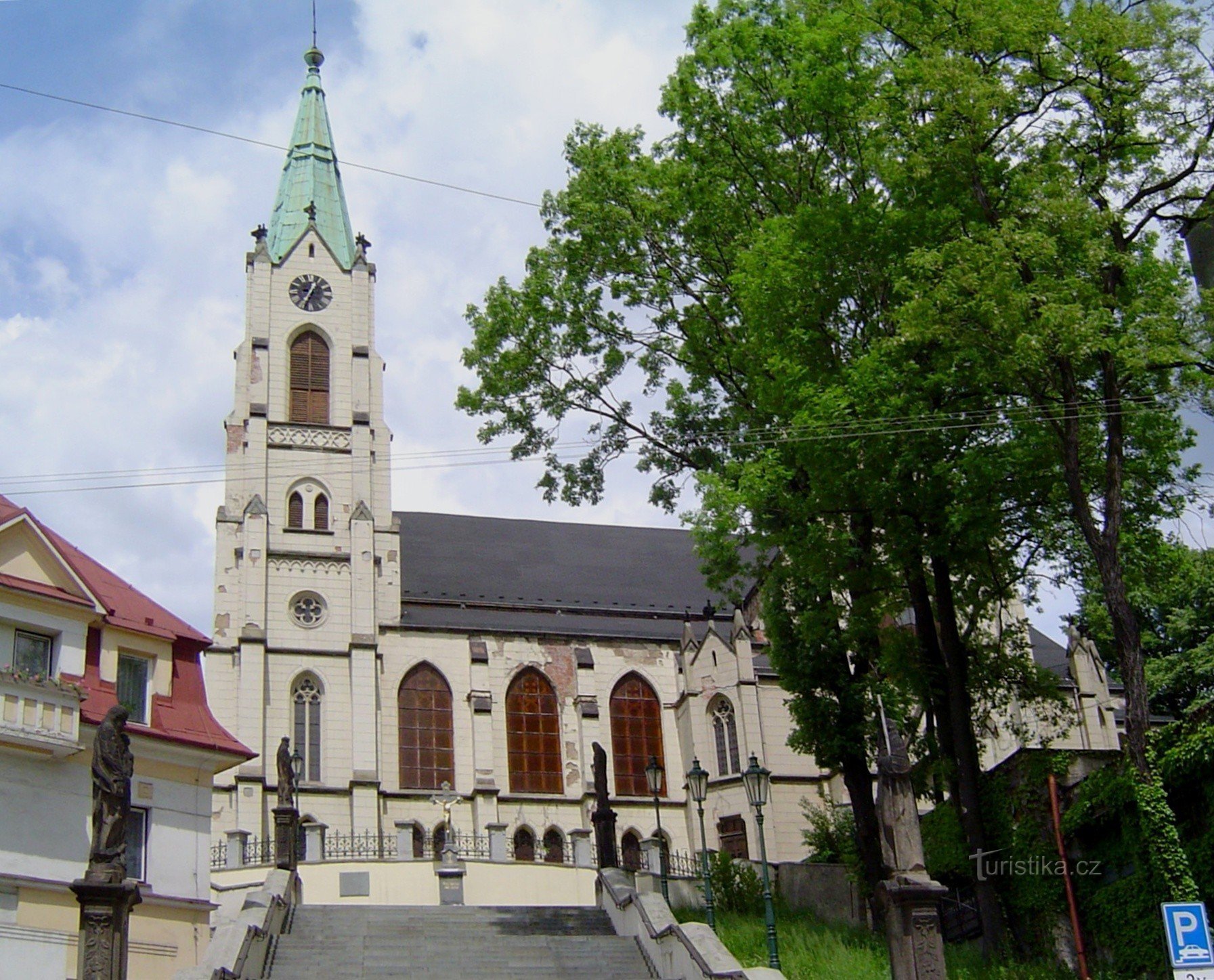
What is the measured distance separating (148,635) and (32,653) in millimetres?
2214

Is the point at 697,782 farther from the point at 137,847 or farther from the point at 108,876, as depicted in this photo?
the point at 108,876

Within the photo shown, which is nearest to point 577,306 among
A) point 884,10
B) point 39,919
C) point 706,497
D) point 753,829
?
Result: point 706,497

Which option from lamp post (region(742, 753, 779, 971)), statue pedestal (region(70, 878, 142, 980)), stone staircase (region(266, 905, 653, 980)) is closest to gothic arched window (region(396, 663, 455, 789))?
stone staircase (region(266, 905, 653, 980))

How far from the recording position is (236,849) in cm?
2869

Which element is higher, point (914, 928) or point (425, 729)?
point (425, 729)

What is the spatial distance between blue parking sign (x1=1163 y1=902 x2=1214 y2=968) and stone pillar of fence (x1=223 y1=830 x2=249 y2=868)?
71.1 ft

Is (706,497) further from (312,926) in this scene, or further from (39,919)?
(39,919)

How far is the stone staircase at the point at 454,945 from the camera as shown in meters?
17.7

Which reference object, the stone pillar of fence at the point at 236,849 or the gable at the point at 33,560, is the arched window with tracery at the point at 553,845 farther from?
the gable at the point at 33,560

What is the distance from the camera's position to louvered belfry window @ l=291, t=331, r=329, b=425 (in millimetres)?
41344

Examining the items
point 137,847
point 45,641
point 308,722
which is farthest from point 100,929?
point 308,722

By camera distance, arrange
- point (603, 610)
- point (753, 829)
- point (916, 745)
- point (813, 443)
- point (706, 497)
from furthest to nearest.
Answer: point (603, 610) → point (753, 829) → point (916, 745) → point (706, 497) → point (813, 443)

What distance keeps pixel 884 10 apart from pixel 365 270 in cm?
2729

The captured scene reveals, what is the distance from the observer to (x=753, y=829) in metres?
35.7
